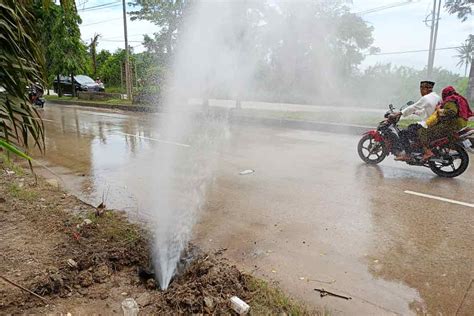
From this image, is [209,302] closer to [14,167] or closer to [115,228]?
[115,228]

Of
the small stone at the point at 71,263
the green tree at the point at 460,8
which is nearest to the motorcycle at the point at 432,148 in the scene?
the small stone at the point at 71,263

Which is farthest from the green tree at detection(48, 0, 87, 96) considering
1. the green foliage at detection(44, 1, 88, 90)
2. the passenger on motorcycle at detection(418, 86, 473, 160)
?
the passenger on motorcycle at detection(418, 86, 473, 160)

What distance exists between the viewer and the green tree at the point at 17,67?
1.84 m

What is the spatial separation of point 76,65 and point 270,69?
15356 mm

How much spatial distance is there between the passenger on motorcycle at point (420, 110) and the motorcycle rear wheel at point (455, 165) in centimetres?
44

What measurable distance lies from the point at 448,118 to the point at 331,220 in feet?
9.28

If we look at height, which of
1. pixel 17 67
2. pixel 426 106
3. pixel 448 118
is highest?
pixel 17 67

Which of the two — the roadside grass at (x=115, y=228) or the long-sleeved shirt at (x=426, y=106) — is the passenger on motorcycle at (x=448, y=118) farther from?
the roadside grass at (x=115, y=228)

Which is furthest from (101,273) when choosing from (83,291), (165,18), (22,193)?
(165,18)

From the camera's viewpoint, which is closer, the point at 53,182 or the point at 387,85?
the point at 53,182

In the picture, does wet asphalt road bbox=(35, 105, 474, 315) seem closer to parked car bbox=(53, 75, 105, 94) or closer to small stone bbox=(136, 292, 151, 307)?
small stone bbox=(136, 292, 151, 307)

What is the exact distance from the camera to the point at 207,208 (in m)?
4.23

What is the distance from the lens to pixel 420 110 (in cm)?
564

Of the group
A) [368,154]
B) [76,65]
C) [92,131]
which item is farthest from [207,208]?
[76,65]
